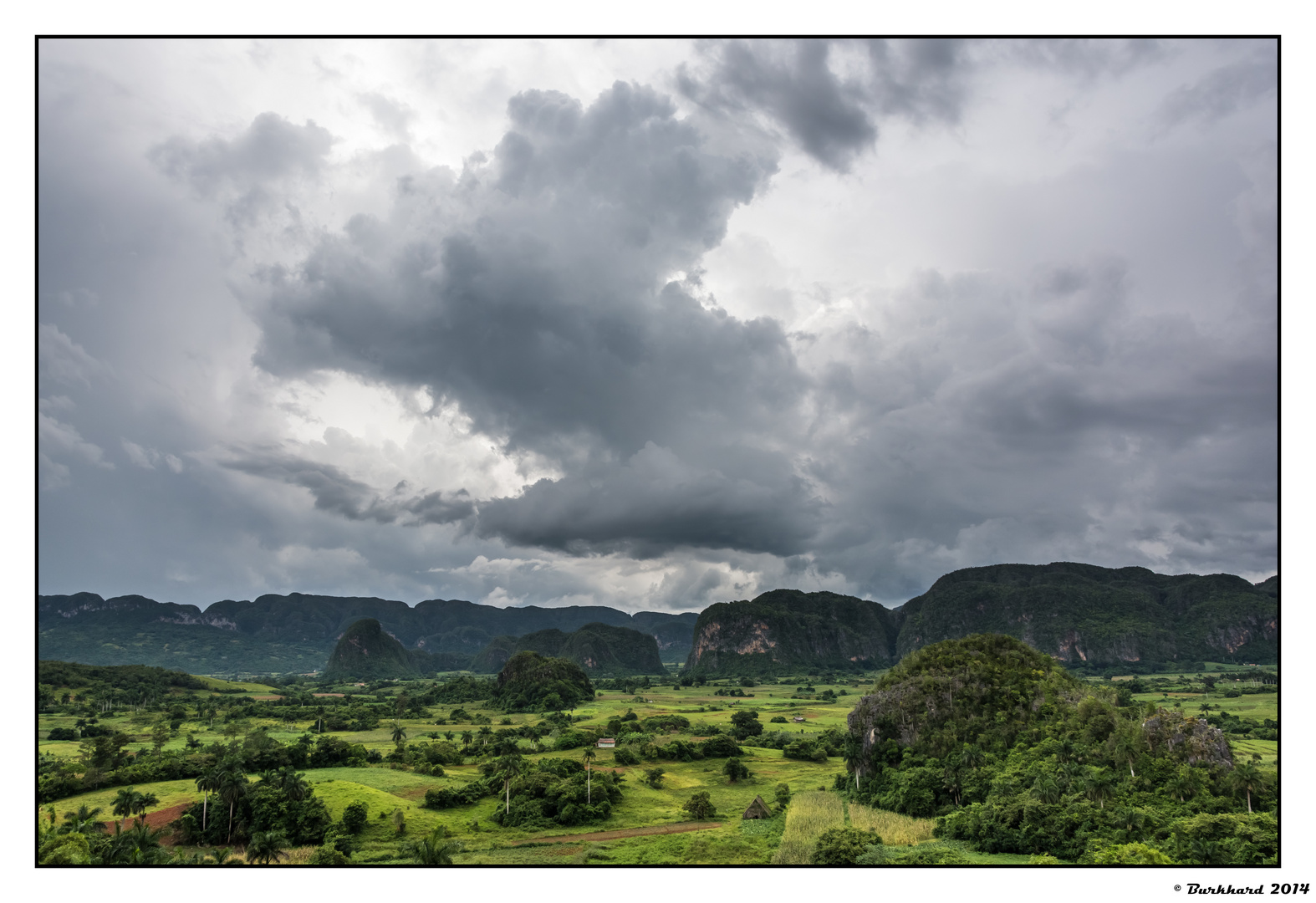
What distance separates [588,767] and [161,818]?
30.5m

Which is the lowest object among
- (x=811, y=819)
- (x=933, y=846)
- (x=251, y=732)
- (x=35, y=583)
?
(x=251, y=732)

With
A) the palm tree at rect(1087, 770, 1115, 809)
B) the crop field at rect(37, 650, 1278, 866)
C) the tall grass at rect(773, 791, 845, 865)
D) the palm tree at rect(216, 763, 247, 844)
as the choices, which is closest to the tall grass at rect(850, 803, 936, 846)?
the crop field at rect(37, 650, 1278, 866)

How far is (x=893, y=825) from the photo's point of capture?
43.3 metres

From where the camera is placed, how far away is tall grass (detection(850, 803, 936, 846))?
39906mm

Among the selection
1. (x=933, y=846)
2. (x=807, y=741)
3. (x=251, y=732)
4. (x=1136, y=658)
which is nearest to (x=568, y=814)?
(x=933, y=846)

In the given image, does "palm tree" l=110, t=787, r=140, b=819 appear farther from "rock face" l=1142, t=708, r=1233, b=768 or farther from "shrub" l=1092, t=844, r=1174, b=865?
"rock face" l=1142, t=708, r=1233, b=768

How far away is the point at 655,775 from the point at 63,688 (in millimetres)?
113164

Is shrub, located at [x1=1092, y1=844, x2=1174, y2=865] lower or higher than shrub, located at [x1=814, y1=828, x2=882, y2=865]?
higher

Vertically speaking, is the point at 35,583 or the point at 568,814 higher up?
the point at 35,583

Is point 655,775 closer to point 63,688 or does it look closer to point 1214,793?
point 1214,793

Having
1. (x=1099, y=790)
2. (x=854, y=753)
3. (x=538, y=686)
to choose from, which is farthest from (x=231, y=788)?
(x=538, y=686)

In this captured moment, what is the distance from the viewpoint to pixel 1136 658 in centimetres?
17250

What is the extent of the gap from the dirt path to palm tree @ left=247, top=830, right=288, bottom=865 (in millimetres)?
13134

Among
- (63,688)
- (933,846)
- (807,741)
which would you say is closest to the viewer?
(933,846)
